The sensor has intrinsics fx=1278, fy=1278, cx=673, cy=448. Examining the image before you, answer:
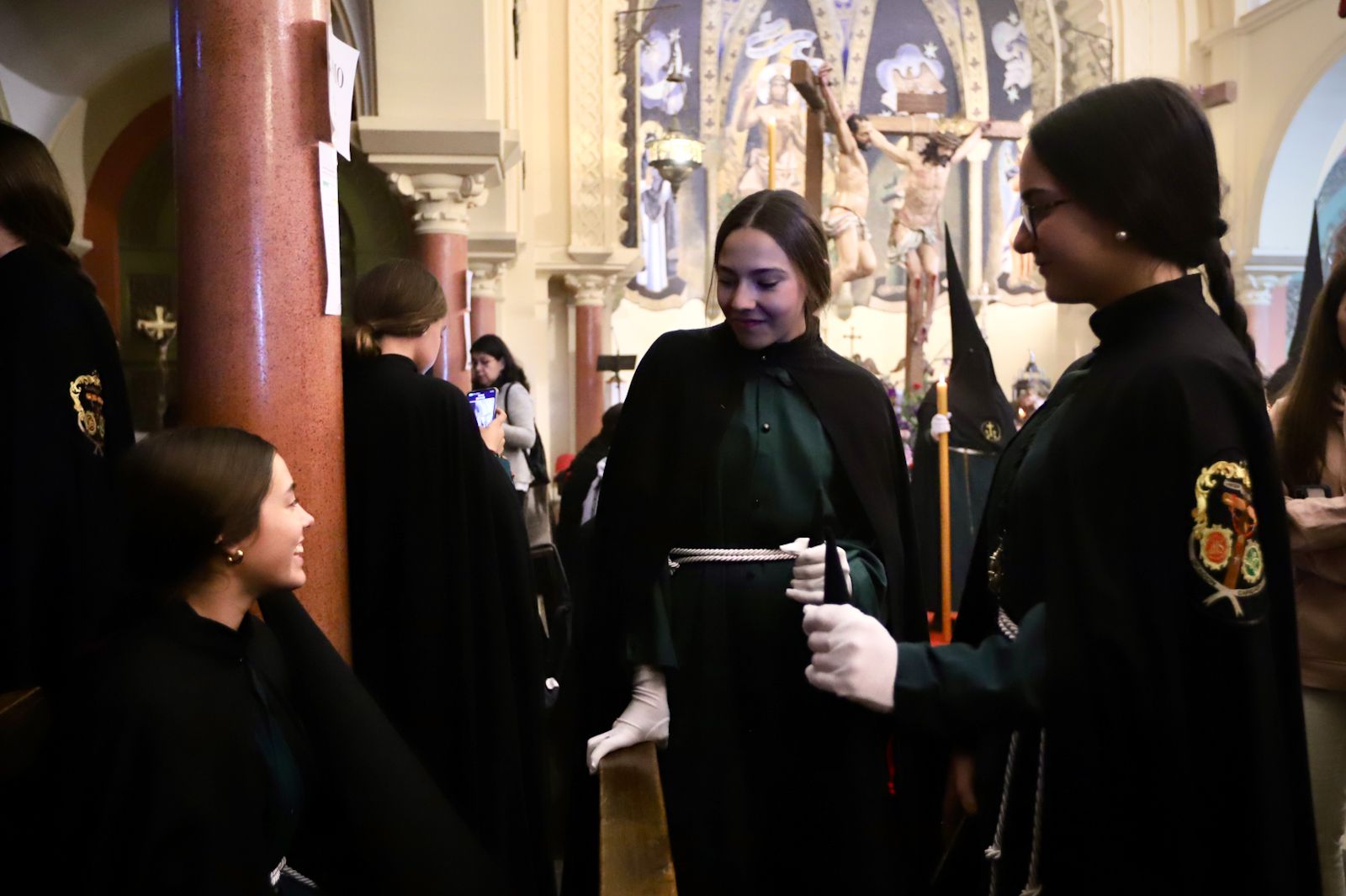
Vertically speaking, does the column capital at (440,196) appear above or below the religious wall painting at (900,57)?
below

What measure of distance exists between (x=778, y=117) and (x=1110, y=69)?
4.50m

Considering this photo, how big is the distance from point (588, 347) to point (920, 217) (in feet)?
18.4

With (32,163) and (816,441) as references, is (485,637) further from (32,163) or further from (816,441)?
(32,163)

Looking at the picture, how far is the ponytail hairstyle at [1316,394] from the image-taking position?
9.07ft

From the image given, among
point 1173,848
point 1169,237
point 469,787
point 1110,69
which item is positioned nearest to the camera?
point 1173,848

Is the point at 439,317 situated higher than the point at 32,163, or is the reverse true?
the point at 32,163

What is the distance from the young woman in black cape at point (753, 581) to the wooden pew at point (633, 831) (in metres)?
0.13

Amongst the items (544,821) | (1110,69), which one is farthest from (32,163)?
(1110,69)

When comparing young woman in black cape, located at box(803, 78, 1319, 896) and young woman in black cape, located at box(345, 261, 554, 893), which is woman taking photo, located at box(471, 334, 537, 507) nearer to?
young woman in black cape, located at box(345, 261, 554, 893)

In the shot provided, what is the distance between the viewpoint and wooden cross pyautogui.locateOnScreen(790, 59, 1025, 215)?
23.9ft

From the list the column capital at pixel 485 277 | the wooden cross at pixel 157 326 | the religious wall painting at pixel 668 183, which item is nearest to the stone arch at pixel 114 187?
the wooden cross at pixel 157 326

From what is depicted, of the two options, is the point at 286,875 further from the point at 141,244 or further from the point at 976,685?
the point at 141,244

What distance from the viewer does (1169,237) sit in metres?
1.57

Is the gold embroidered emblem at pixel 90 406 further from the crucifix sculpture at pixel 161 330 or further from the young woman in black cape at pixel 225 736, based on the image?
the crucifix sculpture at pixel 161 330
